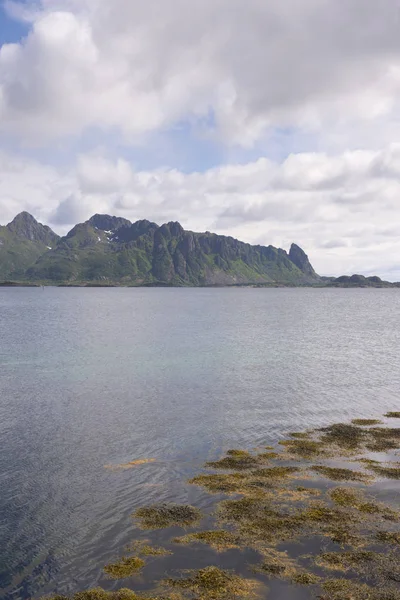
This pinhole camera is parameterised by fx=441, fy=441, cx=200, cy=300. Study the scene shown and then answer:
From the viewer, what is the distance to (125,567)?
20766mm

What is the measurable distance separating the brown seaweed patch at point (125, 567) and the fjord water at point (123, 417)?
1.78 feet

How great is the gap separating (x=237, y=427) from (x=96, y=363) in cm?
3689

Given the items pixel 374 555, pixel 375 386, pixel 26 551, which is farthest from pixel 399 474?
pixel 375 386

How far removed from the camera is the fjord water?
23323 mm

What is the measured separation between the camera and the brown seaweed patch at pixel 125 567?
2027cm

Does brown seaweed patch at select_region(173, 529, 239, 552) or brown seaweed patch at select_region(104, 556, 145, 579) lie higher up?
brown seaweed patch at select_region(173, 529, 239, 552)

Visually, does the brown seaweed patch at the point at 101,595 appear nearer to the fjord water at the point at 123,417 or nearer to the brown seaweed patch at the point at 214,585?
the fjord water at the point at 123,417

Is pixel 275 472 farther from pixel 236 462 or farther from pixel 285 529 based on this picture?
pixel 285 529

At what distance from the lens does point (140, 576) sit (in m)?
20.1

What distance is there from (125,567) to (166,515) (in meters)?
5.03

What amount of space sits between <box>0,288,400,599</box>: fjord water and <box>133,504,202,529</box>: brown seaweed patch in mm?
787

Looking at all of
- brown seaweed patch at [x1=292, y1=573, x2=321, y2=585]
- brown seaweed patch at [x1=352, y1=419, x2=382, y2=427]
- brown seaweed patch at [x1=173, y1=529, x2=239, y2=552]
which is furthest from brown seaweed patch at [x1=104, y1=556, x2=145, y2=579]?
brown seaweed patch at [x1=352, y1=419, x2=382, y2=427]

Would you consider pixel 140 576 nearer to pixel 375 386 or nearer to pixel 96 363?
pixel 375 386

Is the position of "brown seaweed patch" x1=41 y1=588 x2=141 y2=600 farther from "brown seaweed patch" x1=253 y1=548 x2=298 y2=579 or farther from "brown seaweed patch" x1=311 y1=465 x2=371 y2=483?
"brown seaweed patch" x1=311 y1=465 x2=371 y2=483
